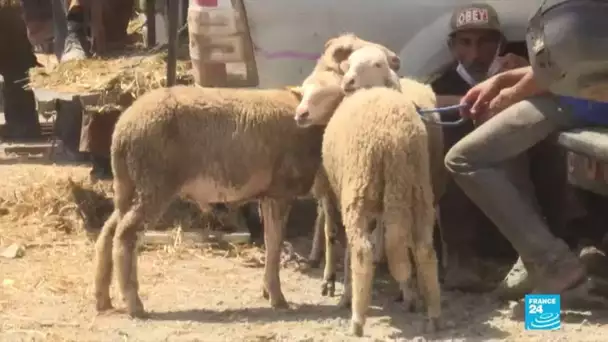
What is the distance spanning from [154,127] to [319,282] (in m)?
1.56

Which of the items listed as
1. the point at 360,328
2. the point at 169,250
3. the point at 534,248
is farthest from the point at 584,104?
the point at 169,250

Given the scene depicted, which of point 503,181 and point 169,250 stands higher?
point 503,181

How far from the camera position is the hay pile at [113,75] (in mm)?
7402

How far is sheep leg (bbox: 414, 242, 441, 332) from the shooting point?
191 inches

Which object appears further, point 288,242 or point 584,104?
point 288,242

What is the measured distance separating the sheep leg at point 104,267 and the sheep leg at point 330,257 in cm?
122

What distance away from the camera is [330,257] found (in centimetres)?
584

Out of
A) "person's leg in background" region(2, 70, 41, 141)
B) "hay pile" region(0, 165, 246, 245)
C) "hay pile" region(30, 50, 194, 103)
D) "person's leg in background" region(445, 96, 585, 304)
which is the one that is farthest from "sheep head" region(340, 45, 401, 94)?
"person's leg in background" region(2, 70, 41, 141)

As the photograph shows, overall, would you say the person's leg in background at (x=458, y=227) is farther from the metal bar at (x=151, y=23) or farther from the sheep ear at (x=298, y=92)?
the metal bar at (x=151, y=23)

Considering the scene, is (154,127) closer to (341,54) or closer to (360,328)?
(341,54)

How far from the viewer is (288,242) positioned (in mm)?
6961

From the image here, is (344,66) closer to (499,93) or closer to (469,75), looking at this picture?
(499,93)

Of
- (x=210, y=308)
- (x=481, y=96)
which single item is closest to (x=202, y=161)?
(x=210, y=308)

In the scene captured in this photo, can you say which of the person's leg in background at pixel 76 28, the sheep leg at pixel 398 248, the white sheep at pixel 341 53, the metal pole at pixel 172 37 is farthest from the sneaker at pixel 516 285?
the person's leg in background at pixel 76 28
